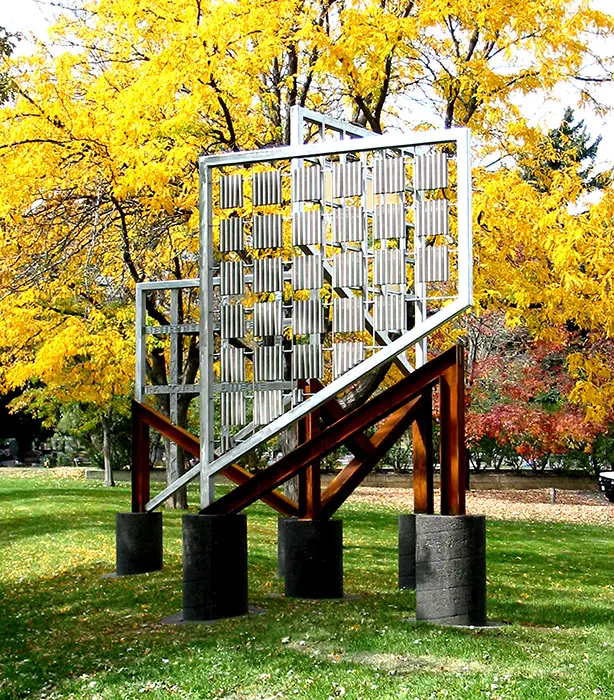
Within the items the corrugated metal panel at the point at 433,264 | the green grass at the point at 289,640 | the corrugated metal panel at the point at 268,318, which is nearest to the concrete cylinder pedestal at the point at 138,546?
the green grass at the point at 289,640

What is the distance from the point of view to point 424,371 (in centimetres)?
893

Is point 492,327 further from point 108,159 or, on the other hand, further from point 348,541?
point 108,159

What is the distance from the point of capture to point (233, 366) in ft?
31.7

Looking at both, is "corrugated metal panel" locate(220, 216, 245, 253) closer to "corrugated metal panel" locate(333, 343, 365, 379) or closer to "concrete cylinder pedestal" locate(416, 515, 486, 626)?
"corrugated metal panel" locate(333, 343, 365, 379)

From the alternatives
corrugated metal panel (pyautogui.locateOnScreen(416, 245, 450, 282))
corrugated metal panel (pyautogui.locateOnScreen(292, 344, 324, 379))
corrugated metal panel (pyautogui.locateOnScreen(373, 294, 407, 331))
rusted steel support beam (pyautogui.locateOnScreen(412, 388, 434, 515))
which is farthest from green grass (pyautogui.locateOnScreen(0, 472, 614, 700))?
corrugated metal panel (pyautogui.locateOnScreen(416, 245, 450, 282))

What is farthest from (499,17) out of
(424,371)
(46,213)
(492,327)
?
(492,327)

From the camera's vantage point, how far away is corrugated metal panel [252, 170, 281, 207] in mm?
9523

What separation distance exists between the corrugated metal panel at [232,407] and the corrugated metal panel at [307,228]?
138 cm

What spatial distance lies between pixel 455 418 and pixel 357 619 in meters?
1.77

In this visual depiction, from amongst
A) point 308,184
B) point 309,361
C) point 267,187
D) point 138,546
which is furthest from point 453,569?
point 138,546

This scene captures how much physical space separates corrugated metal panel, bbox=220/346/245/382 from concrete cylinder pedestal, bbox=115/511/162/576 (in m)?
3.32

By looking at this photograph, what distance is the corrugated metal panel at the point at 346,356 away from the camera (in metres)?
9.06

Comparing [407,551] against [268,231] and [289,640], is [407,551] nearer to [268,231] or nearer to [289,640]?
[289,640]

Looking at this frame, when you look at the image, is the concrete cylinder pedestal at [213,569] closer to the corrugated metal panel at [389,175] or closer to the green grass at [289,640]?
the green grass at [289,640]
